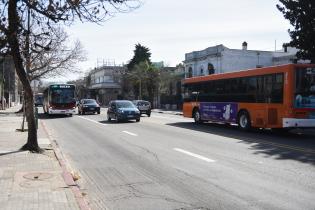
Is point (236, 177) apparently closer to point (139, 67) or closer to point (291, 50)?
point (291, 50)

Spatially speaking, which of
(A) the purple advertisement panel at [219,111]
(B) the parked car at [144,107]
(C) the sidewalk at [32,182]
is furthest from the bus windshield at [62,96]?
(C) the sidewalk at [32,182]

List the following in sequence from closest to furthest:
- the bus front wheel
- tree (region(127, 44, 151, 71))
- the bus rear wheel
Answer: the bus rear wheel → the bus front wheel → tree (region(127, 44, 151, 71))

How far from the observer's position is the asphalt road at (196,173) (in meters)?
8.38

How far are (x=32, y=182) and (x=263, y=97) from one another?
1403 cm

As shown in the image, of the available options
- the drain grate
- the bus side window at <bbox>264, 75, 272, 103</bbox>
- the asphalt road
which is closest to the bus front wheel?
the bus side window at <bbox>264, 75, 272, 103</bbox>

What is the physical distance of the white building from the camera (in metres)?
58.1

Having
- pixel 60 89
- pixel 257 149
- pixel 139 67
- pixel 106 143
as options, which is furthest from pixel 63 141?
pixel 139 67

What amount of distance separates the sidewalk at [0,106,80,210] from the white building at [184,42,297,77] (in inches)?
1788

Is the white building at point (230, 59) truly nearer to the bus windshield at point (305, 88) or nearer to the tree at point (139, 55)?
the tree at point (139, 55)

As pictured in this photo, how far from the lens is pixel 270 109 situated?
69.2 ft

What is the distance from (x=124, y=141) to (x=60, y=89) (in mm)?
26445

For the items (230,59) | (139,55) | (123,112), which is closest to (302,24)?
(123,112)

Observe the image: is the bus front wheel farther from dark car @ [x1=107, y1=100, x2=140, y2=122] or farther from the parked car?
the parked car

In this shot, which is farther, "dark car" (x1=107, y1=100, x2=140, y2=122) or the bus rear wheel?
"dark car" (x1=107, y1=100, x2=140, y2=122)
